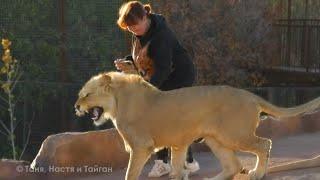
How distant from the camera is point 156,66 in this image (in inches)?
277

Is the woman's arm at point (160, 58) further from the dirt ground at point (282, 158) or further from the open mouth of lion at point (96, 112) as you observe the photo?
the dirt ground at point (282, 158)

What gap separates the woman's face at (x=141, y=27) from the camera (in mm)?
6956

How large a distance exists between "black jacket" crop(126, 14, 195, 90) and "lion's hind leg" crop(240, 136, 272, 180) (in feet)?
3.15

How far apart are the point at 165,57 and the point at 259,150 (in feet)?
3.99

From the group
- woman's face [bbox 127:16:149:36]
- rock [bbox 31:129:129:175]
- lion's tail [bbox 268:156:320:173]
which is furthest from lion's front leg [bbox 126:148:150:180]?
lion's tail [bbox 268:156:320:173]

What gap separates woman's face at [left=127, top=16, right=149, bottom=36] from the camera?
6956 millimetres

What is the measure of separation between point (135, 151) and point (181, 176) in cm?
86

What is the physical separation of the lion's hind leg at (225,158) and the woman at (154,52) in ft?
2.42

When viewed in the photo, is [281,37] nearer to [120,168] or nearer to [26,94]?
[26,94]

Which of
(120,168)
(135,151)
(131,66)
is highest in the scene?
(131,66)

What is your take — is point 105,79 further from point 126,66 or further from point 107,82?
point 126,66

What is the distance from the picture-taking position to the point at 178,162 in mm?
7203

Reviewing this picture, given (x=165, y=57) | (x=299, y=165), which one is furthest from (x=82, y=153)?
(x=299, y=165)

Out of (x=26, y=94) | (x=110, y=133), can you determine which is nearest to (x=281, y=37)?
(x=26, y=94)
